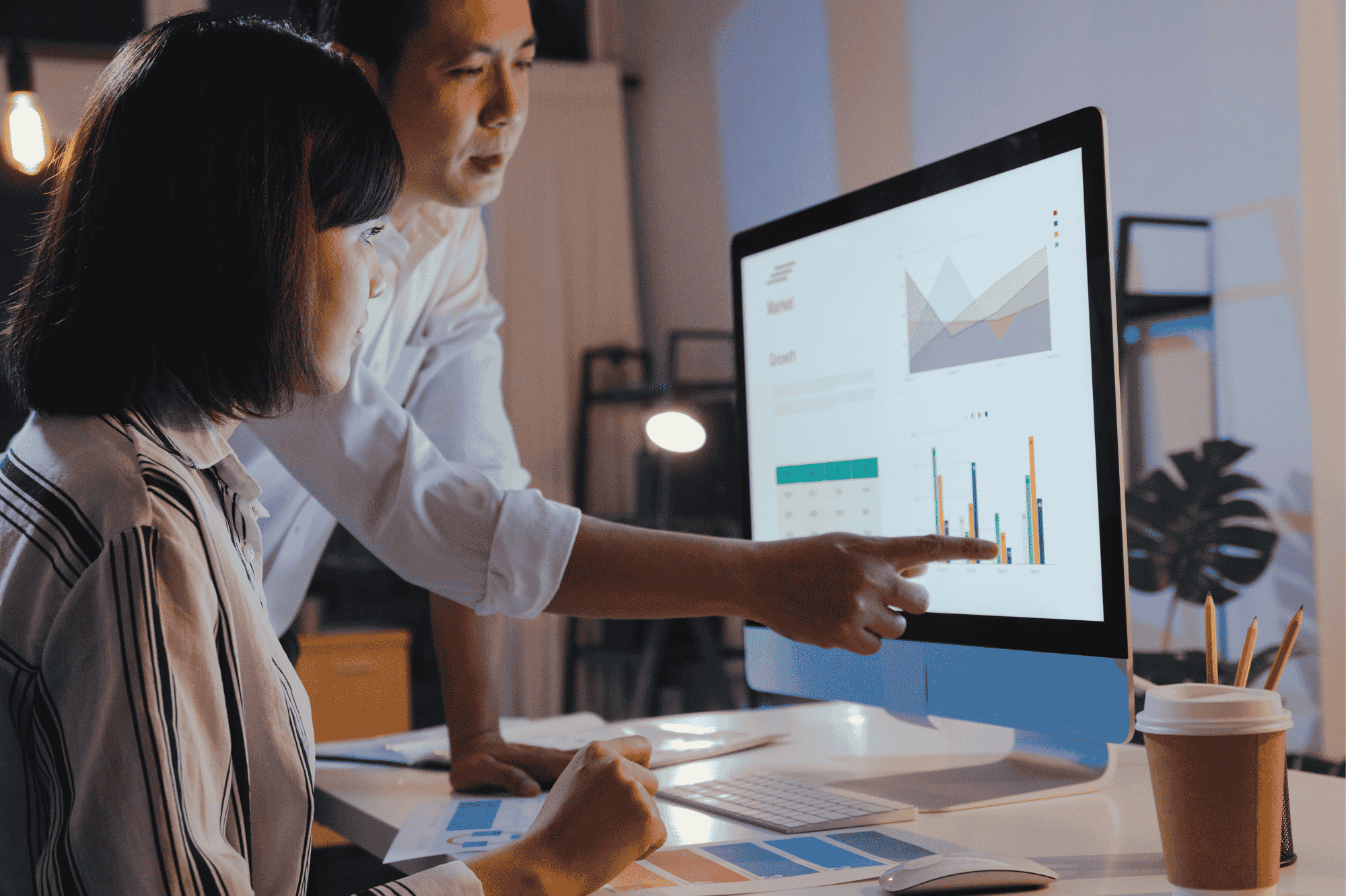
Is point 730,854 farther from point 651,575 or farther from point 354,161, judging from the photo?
point 354,161

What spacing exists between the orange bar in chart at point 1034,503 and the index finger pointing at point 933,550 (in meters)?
0.07

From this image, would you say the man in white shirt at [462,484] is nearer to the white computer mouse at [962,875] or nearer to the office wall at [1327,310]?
the white computer mouse at [962,875]

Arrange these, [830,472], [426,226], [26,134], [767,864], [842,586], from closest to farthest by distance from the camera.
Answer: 1. [767,864]
2. [842,586]
3. [830,472]
4. [426,226]
5. [26,134]

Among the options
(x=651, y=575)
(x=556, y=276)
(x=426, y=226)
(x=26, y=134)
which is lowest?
(x=651, y=575)

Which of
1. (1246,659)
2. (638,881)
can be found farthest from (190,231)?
(1246,659)

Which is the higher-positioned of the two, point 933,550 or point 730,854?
point 933,550

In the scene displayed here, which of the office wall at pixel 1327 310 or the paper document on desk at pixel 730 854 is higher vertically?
the office wall at pixel 1327 310

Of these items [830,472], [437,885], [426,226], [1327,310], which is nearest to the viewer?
[437,885]

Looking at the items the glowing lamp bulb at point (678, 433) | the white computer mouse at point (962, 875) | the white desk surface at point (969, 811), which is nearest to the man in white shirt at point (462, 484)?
the white desk surface at point (969, 811)

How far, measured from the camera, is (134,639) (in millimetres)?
537

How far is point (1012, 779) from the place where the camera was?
3.25 ft

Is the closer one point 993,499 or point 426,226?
point 993,499

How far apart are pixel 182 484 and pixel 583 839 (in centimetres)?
32

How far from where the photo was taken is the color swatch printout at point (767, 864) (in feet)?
2.30
